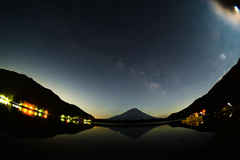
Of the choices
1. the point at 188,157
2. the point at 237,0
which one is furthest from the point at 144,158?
the point at 237,0

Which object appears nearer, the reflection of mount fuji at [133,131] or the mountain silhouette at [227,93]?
the reflection of mount fuji at [133,131]

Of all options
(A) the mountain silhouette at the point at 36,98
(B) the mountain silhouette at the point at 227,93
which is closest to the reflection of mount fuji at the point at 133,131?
(B) the mountain silhouette at the point at 227,93

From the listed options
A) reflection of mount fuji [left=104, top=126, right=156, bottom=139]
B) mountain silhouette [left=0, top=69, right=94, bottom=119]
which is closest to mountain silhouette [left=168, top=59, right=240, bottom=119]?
reflection of mount fuji [left=104, top=126, right=156, bottom=139]

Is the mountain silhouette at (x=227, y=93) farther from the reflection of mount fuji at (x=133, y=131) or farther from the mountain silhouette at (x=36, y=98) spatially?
the mountain silhouette at (x=36, y=98)

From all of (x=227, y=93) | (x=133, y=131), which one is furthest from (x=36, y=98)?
(x=227, y=93)

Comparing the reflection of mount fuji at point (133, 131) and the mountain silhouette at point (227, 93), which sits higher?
the mountain silhouette at point (227, 93)

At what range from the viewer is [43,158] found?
18.3 ft

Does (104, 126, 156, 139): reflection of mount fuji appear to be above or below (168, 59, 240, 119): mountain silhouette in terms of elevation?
below

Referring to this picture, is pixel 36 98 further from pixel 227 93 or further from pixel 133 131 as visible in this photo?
pixel 227 93

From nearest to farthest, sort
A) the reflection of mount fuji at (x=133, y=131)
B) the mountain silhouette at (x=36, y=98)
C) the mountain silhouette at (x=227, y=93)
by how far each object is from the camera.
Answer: the reflection of mount fuji at (x=133, y=131), the mountain silhouette at (x=227, y=93), the mountain silhouette at (x=36, y=98)

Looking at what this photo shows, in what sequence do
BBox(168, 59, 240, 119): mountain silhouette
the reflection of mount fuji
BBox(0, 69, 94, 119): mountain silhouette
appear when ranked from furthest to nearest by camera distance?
BBox(0, 69, 94, 119): mountain silhouette → BBox(168, 59, 240, 119): mountain silhouette → the reflection of mount fuji

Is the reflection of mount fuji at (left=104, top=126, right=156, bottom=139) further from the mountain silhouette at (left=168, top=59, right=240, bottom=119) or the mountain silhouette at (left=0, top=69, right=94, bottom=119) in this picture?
the mountain silhouette at (left=0, top=69, right=94, bottom=119)

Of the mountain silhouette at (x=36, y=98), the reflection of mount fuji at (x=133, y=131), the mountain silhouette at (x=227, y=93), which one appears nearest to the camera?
the reflection of mount fuji at (x=133, y=131)

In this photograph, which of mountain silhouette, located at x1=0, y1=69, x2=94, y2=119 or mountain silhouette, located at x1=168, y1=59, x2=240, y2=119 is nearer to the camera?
mountain silhouette, located at x1=168, y1=59, x2=240, y2=119
